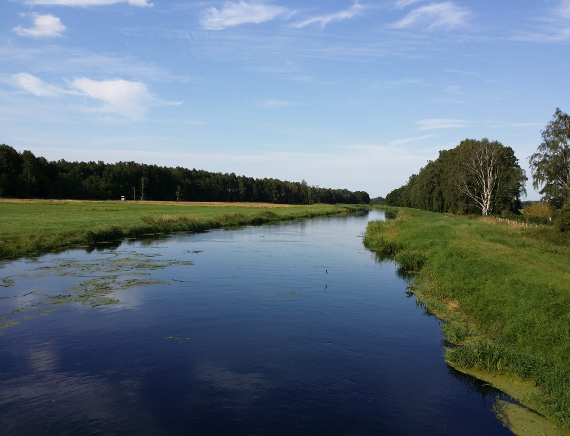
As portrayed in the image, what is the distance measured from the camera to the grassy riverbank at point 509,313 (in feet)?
29.8

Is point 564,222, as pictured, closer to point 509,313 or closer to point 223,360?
point 509,313

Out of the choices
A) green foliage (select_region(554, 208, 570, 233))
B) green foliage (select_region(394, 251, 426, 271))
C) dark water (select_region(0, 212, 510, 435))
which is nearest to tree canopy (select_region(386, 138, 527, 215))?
green foliage (select_region(554, 208, 570, 233))

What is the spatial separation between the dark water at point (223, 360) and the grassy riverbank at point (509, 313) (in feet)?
2.36

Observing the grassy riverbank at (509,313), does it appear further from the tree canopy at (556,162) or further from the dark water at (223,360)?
the tree canopy at (556,162)

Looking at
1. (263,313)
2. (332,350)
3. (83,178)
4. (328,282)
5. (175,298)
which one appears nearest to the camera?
(332,350)

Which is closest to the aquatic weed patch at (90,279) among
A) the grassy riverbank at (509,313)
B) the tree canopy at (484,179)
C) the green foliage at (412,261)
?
the grassy riverbank at (509,313)

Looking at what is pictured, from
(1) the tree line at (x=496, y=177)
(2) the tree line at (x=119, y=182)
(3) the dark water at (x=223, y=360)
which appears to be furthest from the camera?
(2) the tree line at (x=119, y=182)

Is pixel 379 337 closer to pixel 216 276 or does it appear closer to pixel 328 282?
pixel 328 282

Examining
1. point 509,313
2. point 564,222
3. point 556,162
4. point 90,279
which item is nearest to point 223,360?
point 509,313

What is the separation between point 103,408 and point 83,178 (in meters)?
111

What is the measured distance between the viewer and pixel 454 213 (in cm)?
6769

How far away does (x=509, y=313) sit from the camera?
469 inches

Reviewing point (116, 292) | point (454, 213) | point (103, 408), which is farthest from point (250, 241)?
point (454, 213)

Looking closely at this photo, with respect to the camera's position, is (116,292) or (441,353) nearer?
(441,353)
